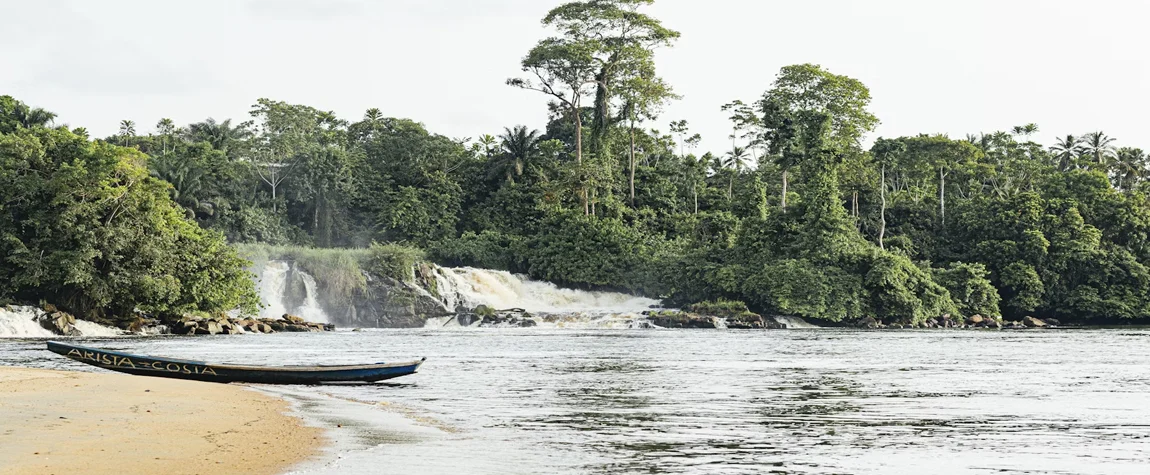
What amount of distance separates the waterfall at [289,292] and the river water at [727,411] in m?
23.6

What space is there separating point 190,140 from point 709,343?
5296cm

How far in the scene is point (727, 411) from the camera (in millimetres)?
15164

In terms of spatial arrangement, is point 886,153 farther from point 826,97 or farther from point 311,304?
point 311,304

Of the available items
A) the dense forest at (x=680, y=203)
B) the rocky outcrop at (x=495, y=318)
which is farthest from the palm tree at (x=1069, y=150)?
the rocky outcrop at (x=495, y=318)

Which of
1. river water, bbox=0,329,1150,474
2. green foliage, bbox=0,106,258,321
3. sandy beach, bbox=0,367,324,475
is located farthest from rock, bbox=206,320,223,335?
sandy beach, bbox=0,367,324,475

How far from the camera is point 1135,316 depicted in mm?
62031

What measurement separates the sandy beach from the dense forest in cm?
3123

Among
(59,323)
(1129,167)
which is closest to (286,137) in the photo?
(59,323)

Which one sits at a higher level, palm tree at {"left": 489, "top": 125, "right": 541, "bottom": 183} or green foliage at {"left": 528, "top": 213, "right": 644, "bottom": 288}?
palm tree at {"left": 489, "top": 125, "right": 541, "bottom": 183}

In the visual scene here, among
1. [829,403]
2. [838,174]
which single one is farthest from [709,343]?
[838,174]

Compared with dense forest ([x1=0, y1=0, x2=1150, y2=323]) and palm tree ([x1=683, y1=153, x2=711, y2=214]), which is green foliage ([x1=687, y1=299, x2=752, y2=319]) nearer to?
dense forest ([x1=0, y1=0, x2=1150, y2=323])

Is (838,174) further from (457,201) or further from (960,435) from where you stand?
(960,435)

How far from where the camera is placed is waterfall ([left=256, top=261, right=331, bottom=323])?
185 feet

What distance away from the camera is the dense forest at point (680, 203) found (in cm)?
5841
